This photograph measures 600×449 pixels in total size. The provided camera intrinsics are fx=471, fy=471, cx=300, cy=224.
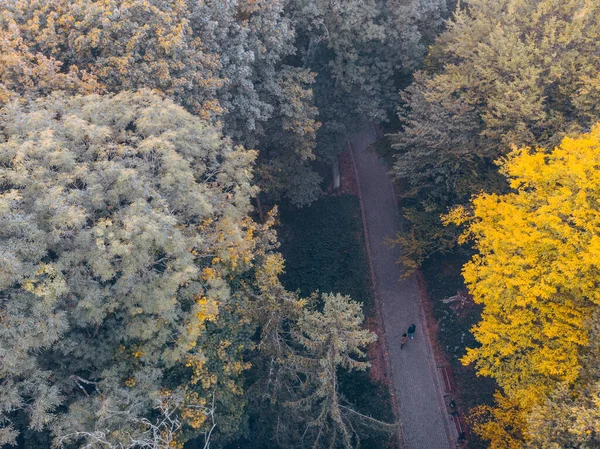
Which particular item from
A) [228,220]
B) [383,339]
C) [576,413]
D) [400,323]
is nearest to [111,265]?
[228,220]

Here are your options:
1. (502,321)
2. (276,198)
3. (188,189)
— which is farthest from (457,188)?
(188,189)

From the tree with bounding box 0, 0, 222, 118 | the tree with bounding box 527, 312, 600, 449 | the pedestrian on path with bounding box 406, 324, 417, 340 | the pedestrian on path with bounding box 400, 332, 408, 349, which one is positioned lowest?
the tree with bounding box 527, 312, 600, 449

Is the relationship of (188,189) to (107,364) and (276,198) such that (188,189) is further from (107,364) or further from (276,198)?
(276,198)

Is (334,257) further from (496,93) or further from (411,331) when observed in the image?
(496,93)

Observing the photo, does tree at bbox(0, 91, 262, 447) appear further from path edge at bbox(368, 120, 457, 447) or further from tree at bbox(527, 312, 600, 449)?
path edge at bbox(368, 120, 457, 447)

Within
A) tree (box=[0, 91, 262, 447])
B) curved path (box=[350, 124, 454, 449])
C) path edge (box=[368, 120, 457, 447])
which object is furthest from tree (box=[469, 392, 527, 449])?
tree (box=[0, 91, 262, 447])
